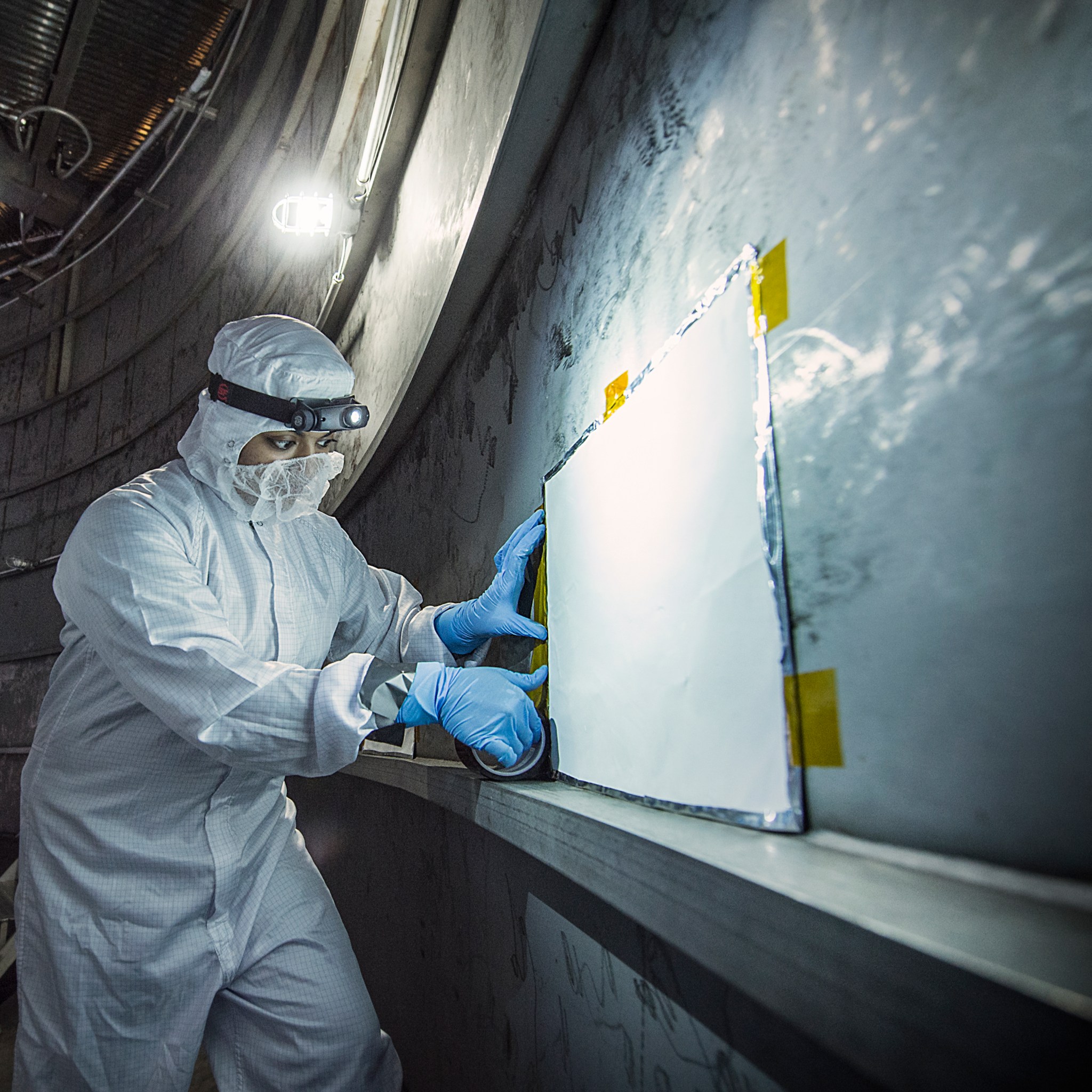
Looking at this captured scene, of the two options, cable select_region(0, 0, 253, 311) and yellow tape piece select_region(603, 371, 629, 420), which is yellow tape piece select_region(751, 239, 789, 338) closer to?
yellow tape piece select_region(603, 371, 629, 420)

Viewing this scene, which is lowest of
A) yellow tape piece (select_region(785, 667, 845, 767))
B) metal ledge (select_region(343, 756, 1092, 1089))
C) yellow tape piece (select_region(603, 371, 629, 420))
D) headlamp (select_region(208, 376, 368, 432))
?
metal ledge (select_region(343, 756, 1092, 1089))

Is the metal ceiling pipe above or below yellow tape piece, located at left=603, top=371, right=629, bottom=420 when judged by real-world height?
above

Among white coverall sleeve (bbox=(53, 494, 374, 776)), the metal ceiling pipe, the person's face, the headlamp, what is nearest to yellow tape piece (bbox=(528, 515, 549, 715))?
white coverall sleeve (bbox=(53, 494, 374, 776))

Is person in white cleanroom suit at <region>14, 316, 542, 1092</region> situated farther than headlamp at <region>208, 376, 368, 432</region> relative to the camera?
No

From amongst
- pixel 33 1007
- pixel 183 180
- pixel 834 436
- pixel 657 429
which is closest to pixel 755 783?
pixel 834 436

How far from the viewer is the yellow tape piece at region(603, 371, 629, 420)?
3.24ft

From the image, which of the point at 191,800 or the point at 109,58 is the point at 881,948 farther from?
the point at 109,58

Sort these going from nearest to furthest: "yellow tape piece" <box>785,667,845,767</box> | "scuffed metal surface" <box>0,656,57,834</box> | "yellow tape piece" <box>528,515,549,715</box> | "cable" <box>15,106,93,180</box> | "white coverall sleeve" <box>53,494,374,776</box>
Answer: "yellow tape piece" <box>785,667,845,767</box>
"white coverall sleeve" <box>53,494,374,776</box>
"yellow tape piece" <box>528,515,549,715</box>
"cable" <box>15,106,93,180</box>
"scuffed metal surface" <box>0,656,57,834</box>

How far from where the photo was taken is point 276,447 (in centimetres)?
156

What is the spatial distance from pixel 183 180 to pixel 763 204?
17.8 feet

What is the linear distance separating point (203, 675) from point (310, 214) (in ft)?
6.51

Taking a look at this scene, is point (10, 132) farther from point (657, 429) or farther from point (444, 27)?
point (657, 429)

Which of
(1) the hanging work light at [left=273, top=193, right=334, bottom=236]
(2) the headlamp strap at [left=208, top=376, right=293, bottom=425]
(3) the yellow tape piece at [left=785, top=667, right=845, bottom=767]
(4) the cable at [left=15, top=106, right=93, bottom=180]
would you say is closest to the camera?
(3) the yellow tape piece at [left=785, top=667, right=845, bottom=767]

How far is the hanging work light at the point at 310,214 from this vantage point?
2473 mm
